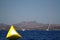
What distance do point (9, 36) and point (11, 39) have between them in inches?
2.9

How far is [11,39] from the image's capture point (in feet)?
14.0

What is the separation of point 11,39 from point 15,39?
0.07m

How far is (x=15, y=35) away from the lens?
4223mm

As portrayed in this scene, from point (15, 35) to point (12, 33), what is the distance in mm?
67

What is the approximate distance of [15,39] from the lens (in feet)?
14.0

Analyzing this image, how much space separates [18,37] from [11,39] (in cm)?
14

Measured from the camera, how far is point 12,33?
421 centimetres

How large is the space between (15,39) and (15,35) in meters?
0.09

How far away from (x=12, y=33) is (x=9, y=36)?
82 mm

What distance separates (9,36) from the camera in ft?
13.9

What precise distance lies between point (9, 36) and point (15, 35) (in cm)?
11

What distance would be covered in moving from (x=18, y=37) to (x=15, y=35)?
7 cm
